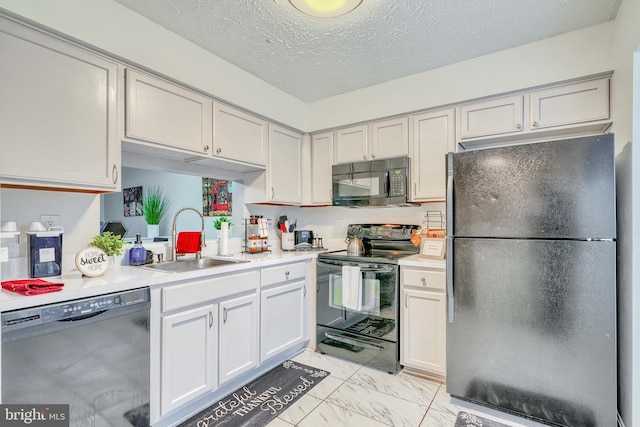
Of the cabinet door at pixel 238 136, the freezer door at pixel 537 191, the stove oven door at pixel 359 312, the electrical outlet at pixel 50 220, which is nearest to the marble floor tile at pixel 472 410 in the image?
the stove oven door at pixel 359 312

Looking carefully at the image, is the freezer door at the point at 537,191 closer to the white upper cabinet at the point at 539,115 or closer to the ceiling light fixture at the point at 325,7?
the white upper cabinet at the point at 539,115

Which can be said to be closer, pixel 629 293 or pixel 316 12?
pixel 629 293

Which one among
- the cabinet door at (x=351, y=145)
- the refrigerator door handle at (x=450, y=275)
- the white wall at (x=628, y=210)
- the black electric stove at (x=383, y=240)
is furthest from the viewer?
the cabinet door at (x=351, y=145)

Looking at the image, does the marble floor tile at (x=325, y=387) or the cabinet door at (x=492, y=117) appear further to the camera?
the cabinet door at (x=492, y=117)

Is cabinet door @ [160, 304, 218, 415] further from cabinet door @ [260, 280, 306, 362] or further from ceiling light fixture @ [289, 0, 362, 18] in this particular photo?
ceiling light fixture @ [289, 0, 362, 18]

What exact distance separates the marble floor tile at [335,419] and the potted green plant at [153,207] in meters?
1.76

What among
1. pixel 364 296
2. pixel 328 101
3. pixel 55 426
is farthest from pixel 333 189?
pixel 55 426

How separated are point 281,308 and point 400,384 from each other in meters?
1.04

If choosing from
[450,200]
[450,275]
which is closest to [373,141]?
[450,200]

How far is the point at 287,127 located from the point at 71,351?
2355 mm

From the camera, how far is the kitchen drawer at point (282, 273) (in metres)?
2.39

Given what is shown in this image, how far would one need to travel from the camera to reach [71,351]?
1.38 meters

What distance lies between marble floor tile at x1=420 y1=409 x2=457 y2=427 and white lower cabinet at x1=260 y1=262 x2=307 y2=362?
114 centimetres

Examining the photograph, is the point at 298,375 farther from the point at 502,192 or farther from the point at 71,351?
the point at 502,192
